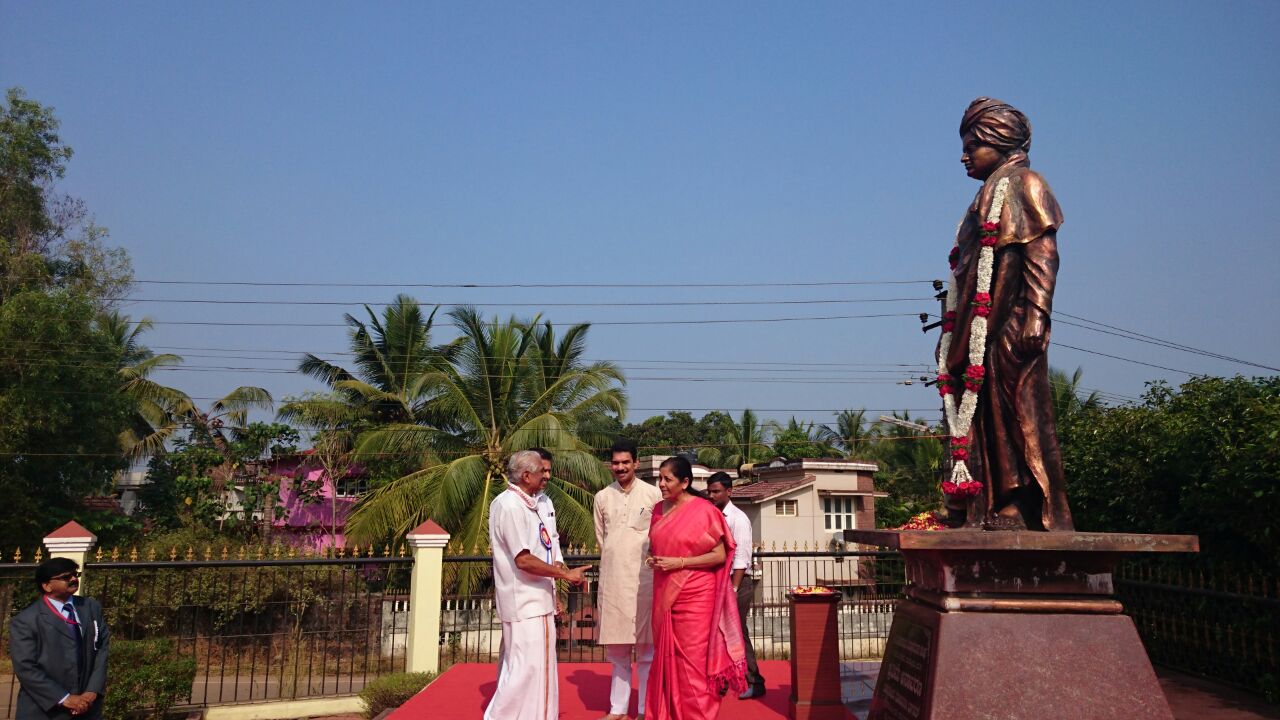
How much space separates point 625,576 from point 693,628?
95cm

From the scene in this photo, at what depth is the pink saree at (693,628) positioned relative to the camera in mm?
4961

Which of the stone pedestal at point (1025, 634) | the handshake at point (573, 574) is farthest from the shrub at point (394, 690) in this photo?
the stone pedestal at point (1025, 634)

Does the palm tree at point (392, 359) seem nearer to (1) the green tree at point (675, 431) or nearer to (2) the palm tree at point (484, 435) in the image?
(2) the palm tree at point (484, 435)

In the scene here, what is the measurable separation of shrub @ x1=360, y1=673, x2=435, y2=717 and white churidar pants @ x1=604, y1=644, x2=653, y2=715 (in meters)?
3.01

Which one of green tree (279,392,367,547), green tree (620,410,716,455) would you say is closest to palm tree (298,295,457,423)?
green tree (279,392,367,547)

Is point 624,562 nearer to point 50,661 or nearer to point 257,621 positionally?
point 50,661

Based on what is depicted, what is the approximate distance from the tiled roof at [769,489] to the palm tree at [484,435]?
239 inches

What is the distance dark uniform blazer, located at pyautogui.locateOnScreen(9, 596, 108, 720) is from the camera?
4805 mm

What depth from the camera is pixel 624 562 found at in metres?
5.90

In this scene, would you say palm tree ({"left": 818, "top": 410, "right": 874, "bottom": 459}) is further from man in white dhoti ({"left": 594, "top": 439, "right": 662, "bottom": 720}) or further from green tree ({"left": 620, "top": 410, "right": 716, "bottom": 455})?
man in white dhoti ({"left": 594, "top": 439, "right": 662, "bottom": 720})

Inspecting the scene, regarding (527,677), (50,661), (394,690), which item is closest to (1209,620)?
(527,677)

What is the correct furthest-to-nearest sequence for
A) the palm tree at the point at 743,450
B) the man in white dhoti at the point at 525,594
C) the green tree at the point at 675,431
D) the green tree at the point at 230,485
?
the green tree at the point at 675,431 → the palm tree at the point at 743,450 → the green tree at the point at 230,485 → the man in white dhoti at the point at 525,594

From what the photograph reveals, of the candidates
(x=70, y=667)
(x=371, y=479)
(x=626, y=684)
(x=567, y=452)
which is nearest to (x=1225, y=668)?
(x=626, y=684)

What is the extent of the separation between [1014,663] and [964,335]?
1.82 metres
